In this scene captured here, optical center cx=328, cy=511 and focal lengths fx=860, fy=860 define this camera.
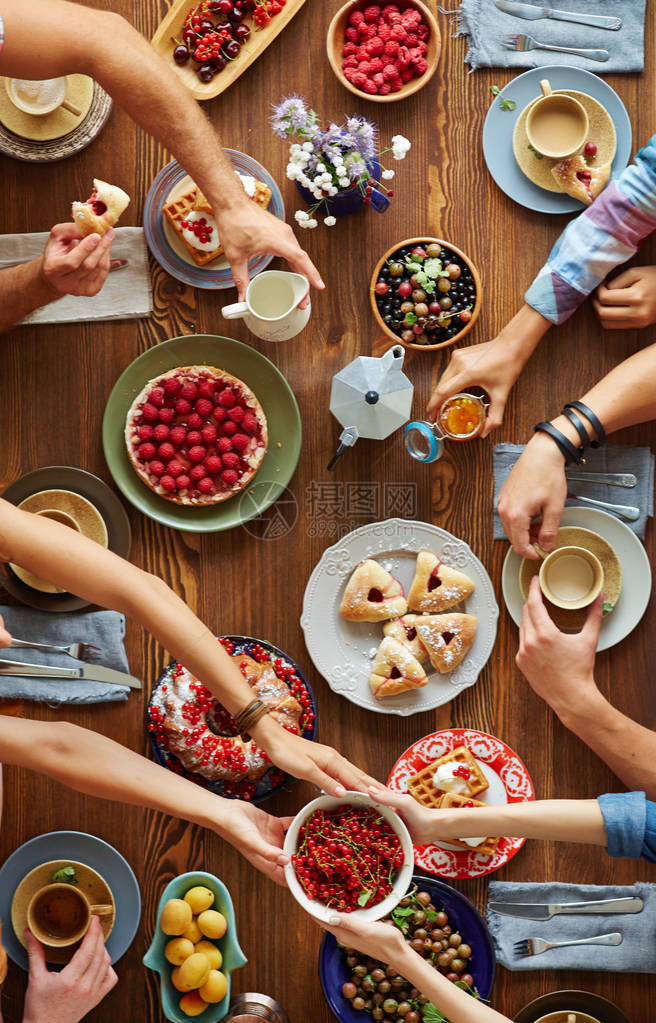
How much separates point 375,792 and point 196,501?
85 centimetres

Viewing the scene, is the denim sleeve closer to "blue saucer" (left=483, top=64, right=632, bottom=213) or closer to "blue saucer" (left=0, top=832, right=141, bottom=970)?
"blue saucer" (left=0, top=832, right=141, bottom=970)

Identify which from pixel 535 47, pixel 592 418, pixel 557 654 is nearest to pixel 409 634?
pixel 557 654

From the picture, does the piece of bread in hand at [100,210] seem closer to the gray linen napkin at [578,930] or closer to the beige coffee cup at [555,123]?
the beige coffee cup at [555,123]

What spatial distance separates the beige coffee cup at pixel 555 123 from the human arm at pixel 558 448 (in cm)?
59

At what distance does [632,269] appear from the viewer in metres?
2.26

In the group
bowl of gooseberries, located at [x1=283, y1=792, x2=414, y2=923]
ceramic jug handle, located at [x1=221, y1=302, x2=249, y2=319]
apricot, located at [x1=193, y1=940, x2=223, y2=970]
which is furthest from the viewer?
apricot, located at [x1=193, y1=940, x2=223, y2=970]

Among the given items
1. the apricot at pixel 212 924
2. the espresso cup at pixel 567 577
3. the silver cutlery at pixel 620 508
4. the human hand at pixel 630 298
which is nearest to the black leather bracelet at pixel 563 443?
the silver cutlery at pixel 620 508

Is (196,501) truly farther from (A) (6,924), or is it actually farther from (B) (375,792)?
(A) (6,924)

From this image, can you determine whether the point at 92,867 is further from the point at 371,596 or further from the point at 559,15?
the point at 559,15

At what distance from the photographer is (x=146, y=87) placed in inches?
78.7

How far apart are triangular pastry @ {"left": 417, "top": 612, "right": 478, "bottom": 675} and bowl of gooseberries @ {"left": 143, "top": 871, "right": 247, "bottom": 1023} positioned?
0.80m

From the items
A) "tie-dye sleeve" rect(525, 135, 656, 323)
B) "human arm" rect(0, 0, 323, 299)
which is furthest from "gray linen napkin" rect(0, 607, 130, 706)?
"tie-dye sleeve" rect(525, 135, 656, 323)

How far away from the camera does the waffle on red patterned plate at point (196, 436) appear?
223 cm

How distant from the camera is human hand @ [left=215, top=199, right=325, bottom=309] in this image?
206cm
